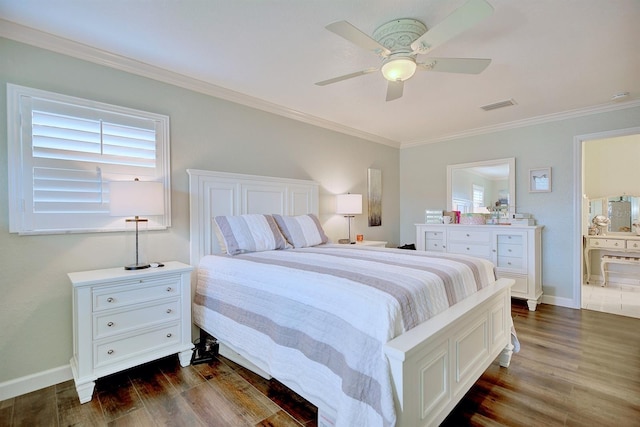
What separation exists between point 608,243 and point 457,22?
17.0 ft

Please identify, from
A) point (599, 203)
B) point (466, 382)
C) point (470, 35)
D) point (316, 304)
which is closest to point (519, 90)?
point (470, 35)

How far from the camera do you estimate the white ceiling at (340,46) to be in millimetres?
1831

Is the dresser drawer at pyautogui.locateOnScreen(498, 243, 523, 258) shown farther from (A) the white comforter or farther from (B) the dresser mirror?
(B) the dresser mirror

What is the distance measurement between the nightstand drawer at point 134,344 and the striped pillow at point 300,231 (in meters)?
1.26

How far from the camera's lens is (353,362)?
1.32 metres

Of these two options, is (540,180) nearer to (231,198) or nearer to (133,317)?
(231,198)

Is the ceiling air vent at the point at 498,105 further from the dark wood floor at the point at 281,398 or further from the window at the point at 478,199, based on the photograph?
the dark wood floor at the point at 281,398

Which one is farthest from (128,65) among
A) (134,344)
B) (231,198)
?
(134,344)

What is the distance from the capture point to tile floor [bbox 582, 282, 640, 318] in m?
3.57

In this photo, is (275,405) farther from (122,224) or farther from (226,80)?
(226,80)

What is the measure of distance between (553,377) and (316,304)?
1.90 meters

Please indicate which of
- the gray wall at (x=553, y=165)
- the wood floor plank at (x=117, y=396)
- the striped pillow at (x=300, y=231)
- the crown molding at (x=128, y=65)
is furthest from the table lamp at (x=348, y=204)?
the wood floor plank at (x=117, y=396)

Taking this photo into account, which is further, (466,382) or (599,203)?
(599,203)

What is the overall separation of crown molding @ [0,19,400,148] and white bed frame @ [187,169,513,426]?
0.82 meters
